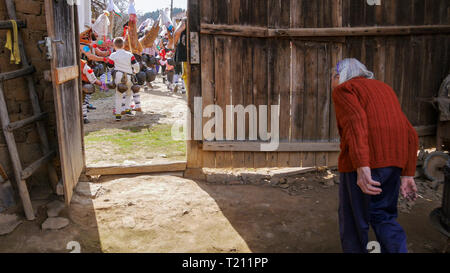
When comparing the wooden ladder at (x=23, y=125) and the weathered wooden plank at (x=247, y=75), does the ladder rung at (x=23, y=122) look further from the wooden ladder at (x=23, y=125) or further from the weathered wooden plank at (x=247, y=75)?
the weathered wooden plank at (x=247, y=75)

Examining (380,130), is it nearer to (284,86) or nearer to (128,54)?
(284,86)

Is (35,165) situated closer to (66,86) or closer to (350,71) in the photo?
(66,86)

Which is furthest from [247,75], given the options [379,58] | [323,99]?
[379,58]

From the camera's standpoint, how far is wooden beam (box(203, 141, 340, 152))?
4867 mm

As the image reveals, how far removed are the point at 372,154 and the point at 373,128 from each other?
0.59 ft

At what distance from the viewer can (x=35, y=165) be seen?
3820 mm

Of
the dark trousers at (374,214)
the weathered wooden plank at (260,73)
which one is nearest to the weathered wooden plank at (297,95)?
the weathered wooden plank at (260,73)

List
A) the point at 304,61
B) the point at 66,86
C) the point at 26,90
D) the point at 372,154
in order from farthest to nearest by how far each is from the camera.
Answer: the point at 304,61
the point at 26,90
the point at 66,86
the point at 372,154

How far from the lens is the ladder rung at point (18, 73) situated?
3639mm

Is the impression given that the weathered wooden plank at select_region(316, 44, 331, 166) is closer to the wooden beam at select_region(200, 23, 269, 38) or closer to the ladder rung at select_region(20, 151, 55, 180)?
the wooden beam at select_region(200, 23, 269, 38)

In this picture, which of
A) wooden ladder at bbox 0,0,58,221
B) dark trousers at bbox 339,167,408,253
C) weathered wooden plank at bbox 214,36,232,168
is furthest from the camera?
weathered wooden plank at bbox 214,36,232,168

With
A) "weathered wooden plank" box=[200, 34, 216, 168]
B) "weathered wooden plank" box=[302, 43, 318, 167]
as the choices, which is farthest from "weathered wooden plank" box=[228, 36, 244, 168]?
"weathered wooden plank" box=[302, 43, 318, 167]

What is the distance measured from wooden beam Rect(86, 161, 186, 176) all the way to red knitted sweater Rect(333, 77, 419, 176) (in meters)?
2.85
